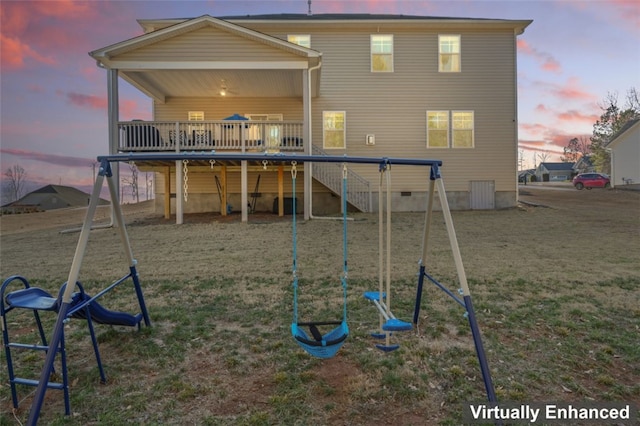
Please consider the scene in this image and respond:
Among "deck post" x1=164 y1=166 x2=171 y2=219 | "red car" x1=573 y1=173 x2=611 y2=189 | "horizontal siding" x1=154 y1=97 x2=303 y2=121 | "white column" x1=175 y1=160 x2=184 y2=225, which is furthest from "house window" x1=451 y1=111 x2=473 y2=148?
"red car" x1=573 y1=173 x2=611 y2=189

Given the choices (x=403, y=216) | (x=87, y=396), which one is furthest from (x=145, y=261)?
(x=403, y=216)

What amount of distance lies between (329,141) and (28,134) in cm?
1676

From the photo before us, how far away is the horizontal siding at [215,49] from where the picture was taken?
11758 millimetres

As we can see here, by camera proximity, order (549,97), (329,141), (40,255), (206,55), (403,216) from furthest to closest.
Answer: (549,97)
(329,141)
(403,216)
(206,55)
(40,255)

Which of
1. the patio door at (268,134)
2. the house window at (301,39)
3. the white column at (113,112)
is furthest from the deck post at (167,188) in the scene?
the house window at (301,39)

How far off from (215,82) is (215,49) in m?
1.67

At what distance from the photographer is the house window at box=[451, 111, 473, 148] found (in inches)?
602

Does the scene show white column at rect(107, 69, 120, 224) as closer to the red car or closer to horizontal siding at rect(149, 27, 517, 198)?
horizontal siding at rect(149, 27, 517, 198)

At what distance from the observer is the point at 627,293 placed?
16.6 feet

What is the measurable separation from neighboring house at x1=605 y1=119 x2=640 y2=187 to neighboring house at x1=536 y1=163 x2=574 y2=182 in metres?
33.3

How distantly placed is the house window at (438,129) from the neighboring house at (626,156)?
21897 millimetres

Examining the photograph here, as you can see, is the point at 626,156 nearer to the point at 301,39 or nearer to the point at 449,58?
the point at 449,58

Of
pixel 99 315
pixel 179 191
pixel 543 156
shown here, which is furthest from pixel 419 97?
pixel 543 156

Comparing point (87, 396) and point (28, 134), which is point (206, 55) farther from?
point (28, 134)
